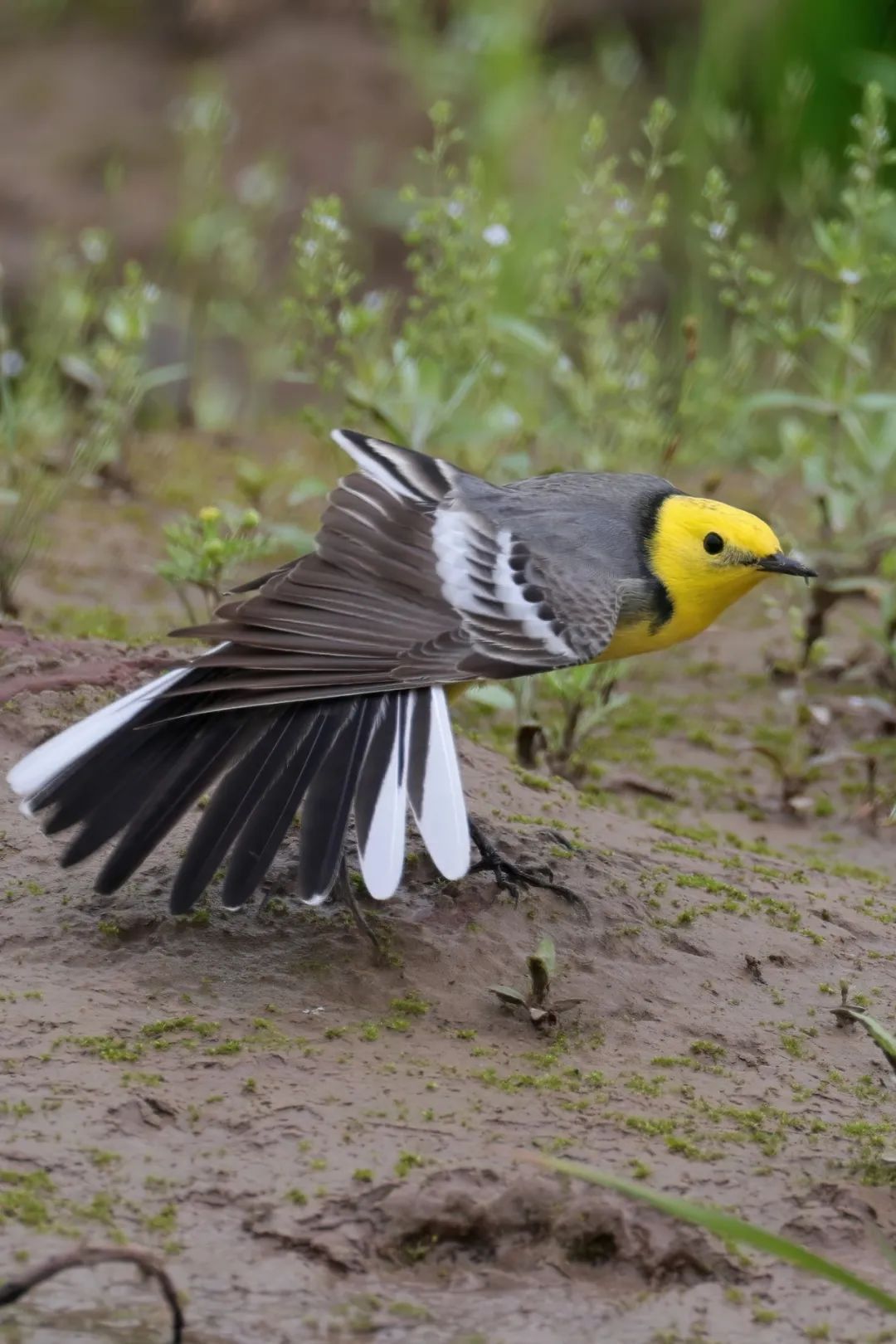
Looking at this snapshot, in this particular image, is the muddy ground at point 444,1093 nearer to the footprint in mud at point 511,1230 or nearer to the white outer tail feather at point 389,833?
the footprint in mud at point 511,1230

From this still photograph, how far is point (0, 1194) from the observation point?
297 centimetres

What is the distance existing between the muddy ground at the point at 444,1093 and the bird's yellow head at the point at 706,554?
718mm

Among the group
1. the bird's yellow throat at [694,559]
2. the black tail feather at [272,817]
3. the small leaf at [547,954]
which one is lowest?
the small leaf at [547,954]

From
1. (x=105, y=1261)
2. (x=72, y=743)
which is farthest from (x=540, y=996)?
(x=105, y=1261)

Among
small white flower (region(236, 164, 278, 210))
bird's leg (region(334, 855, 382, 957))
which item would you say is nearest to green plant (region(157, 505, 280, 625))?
bird's leg (region(334, 855, 382, 957))

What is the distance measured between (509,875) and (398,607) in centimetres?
70

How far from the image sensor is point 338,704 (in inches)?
159

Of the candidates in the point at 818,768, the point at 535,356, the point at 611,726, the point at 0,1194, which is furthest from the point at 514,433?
the point at 0,1194

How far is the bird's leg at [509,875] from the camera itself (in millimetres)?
4250

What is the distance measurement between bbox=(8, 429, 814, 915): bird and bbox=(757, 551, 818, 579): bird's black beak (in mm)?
444

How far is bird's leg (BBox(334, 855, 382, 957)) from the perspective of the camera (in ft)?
13.0

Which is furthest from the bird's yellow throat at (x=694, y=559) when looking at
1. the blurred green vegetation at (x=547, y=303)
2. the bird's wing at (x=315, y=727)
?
the blurred green vegetation at (x=547, y=303)

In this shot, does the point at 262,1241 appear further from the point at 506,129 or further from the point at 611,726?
the point at 506,129

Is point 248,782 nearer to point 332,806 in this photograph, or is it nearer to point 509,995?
point 332,806
